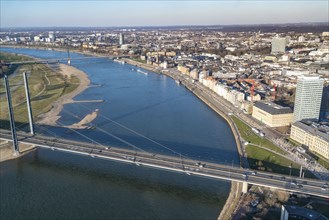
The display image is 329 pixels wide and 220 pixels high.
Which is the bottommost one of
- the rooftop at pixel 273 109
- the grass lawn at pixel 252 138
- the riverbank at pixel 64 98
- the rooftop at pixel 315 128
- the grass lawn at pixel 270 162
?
the grass lawn at pixel 270 162

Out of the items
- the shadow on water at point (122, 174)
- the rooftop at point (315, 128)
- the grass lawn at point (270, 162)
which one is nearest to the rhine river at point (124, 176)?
the shadow on water at point (122, 174)

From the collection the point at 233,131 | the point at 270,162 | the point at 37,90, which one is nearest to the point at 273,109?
the point at 233,131

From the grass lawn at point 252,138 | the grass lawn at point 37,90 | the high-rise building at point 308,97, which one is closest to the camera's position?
the grass lawn at point 252,138

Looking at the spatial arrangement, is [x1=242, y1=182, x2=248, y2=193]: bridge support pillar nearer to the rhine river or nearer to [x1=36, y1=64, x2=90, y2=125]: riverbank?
the rhine river

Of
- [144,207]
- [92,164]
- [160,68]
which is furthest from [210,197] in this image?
[160,68]

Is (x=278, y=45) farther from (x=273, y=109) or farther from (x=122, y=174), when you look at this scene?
(x=122, y=174)

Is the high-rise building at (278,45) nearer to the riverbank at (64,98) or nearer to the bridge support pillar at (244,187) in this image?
the riverbank at (64,98)
